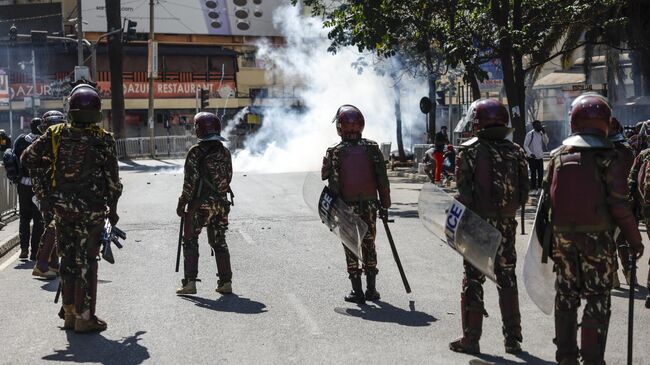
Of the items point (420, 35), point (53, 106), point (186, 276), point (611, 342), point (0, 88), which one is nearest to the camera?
point (611, 342)

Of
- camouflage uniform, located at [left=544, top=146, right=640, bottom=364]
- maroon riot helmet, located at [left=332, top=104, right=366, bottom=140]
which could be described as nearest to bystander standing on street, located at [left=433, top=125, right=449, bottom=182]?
maroon riot helmet, located at [left=332, top=104, right=366, bottom=140]

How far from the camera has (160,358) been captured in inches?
250

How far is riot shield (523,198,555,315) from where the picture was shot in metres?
5.73

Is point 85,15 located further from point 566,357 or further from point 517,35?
point 566,357

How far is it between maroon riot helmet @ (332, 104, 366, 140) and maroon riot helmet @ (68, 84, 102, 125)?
213 cm

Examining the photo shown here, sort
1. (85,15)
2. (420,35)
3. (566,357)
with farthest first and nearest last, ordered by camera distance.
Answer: (85,15), (420,35), (566,357)

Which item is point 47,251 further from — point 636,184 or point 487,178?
point 636,184

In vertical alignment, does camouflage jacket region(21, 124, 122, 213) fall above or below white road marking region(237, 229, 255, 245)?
above

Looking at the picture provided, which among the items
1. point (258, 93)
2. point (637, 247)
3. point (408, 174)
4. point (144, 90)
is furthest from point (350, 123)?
point (258, 93)

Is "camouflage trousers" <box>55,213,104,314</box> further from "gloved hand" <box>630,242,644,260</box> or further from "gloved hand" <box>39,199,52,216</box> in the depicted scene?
"gloved hand" <box>630,242,644,260</box>

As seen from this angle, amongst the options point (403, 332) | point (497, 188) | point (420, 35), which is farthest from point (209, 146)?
point (420, 35)

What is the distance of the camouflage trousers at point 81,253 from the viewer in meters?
7.09

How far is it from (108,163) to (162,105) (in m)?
52.3

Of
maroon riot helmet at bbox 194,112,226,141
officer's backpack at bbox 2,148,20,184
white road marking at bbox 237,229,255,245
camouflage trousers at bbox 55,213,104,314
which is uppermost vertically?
maroon riot helmet at bbox 194,112,226,141
